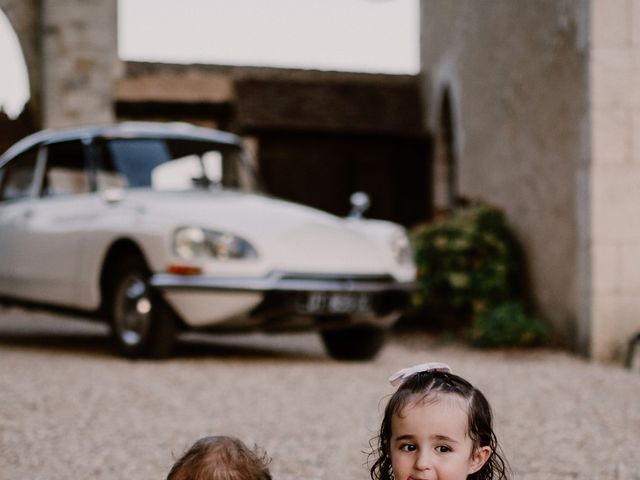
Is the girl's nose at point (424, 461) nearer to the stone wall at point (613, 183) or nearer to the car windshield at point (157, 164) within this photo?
the car windshield at point (157, 164)

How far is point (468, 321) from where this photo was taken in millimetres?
9391

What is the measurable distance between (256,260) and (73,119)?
8137 mm

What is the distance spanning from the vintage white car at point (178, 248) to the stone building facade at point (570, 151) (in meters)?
1.46

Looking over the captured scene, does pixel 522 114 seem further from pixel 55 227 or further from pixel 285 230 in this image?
pixel 55 227

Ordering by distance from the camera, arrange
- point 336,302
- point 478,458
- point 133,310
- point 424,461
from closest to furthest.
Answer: point 424,461 → point 478,458 → point 336,302 → point 133,310

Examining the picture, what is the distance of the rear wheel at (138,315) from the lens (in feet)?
20.4

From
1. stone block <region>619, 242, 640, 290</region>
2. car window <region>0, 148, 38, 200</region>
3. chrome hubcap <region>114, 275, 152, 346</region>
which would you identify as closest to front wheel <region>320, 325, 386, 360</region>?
chrome hubcap <region>114, 275, 152, 346</region>

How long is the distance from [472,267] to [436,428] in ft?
22.2

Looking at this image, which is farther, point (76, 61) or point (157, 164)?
point (76, 61)

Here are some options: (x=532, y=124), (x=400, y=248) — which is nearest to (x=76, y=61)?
(x=532, y=124)

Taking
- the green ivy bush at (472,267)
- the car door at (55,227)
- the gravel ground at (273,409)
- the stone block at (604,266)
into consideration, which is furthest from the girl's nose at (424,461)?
the green ivy bush at (472,267)

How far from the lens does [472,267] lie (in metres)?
8.84

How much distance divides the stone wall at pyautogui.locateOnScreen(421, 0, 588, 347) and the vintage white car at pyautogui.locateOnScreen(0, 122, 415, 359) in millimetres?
1654

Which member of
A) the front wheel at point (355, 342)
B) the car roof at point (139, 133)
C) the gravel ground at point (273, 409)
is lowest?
the front wheel at point (355, 342)
